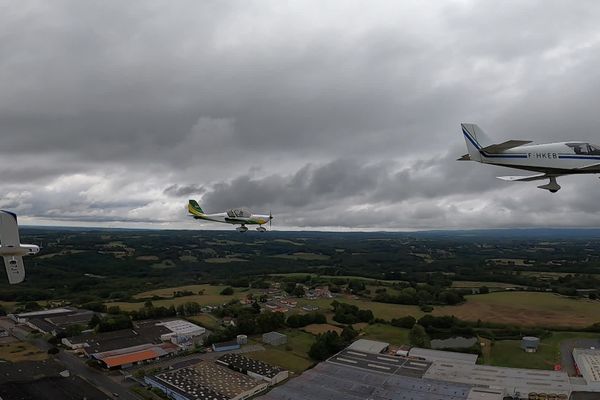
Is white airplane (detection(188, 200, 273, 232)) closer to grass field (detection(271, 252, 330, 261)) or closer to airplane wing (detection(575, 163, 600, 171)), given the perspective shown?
airplane wing (detection(575, 163, 600, 171))

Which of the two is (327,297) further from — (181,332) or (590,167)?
(590,167)

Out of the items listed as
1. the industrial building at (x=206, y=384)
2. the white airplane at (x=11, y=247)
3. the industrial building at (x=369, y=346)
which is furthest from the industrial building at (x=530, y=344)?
the white airplane at (x=11, y=247)

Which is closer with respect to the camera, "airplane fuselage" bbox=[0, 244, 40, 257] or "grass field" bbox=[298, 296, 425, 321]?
"airplane fuselage" bbox=[0, 244, 40, 257]

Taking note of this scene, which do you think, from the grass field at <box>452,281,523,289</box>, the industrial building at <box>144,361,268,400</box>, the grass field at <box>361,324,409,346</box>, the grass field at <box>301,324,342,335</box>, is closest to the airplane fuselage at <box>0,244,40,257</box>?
the industrial building at <box>144,361,268,400</box>

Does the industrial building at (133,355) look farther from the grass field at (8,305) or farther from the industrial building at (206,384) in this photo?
the grass field at (8,305)

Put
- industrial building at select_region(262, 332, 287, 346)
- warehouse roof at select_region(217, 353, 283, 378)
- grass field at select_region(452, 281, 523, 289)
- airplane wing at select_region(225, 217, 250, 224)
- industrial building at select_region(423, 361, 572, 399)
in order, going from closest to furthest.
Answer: industrial building at select_region(423, 361, 572, 399)
airplane wing at select_region(225, 217, 250, 224)
warehouse roof at select_region(217, 353, 283, 378)
industrial building at select_region(262, 332, 287, 346)
grass field at select_region(452, 281, 523, 289)

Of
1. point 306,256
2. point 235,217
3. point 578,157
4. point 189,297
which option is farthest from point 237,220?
point 306,256

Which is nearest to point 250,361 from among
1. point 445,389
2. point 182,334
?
point 182,334
